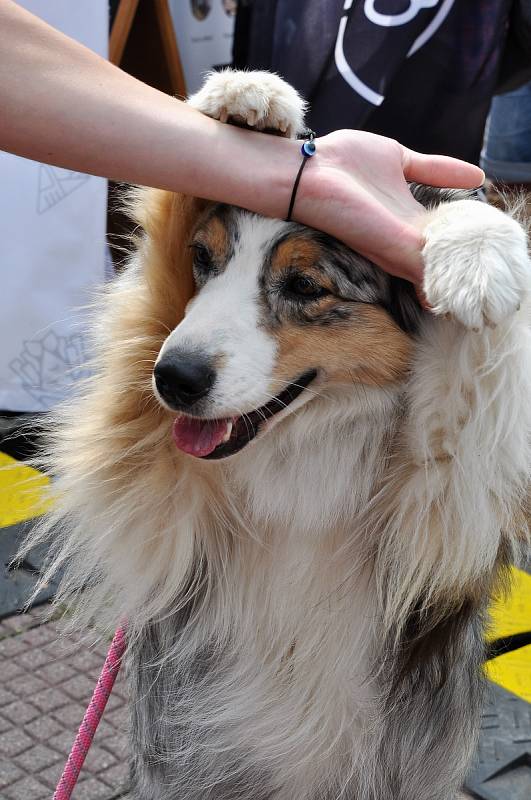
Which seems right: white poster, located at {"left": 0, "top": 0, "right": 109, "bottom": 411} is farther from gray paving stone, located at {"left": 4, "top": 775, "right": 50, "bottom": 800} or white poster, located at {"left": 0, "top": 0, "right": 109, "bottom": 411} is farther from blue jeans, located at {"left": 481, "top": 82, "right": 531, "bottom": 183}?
blue jeans, located at {"left": 481, "top": 82, "right": 531, "bottom": 183}

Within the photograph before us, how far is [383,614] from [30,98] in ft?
4.00

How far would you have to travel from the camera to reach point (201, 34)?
5.04 m

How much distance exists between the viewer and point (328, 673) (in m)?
2.03

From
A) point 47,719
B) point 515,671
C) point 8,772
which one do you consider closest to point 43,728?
point 47,719

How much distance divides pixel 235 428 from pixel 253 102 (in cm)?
64

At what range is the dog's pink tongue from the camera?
1.99 m

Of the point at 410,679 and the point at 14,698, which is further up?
the point at 410,679

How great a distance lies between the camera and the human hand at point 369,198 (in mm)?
1866

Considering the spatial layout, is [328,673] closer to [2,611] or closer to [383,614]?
[383,614]

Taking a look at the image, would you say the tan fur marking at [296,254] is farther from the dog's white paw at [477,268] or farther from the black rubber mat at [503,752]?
the black rubber mat at [503,752]

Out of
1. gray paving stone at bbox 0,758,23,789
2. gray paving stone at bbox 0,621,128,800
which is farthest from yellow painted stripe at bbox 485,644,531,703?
gray paving stone at bbox 0,758,23,789

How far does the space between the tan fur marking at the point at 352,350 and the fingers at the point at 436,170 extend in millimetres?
323

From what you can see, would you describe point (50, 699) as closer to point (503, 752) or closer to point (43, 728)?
point (43, 728)

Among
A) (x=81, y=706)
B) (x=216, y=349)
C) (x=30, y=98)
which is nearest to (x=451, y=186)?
(x=216, y=349)
